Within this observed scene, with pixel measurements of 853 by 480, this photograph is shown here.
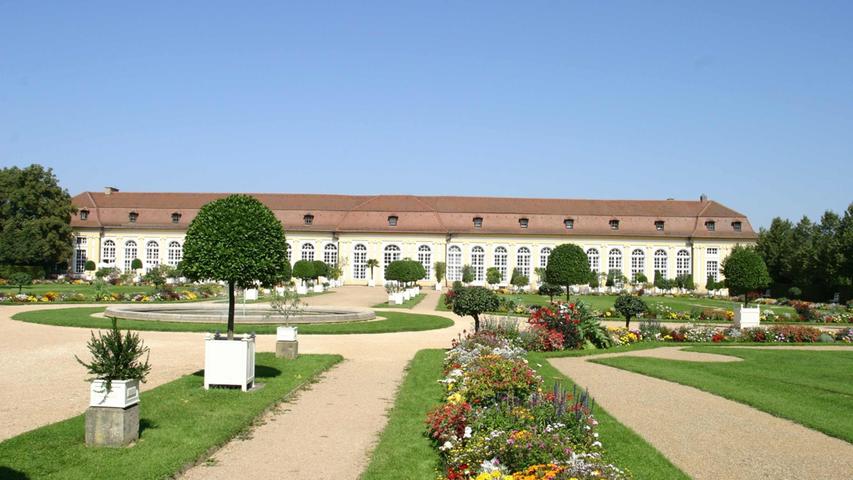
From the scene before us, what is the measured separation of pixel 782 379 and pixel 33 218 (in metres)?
53.8

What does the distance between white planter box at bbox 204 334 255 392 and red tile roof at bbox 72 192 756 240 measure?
51.1 meters

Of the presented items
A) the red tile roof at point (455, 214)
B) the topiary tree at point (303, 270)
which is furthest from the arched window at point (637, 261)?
the topiary tree at point (303, 270)

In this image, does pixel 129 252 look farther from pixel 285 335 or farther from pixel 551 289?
pixel 285 335

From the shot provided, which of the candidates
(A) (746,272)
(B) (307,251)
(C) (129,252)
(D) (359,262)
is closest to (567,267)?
(A) (746,272)

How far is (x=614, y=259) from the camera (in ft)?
203

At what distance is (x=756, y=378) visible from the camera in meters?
12.1

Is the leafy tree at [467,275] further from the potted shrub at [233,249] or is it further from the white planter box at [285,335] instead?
the potted shrub at [233,249]

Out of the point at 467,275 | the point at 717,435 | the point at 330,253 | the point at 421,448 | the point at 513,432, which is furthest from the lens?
the point at 330,253

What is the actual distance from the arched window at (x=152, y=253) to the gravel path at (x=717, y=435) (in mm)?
57383

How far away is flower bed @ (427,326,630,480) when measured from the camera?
17.8 ft

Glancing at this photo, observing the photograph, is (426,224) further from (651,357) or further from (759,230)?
(651,357)

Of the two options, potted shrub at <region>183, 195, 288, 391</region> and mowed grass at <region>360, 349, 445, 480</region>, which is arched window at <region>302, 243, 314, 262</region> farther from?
potted shrub at <region>183, 195, 288, 391</region>

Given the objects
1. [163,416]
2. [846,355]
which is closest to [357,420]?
[163,416]

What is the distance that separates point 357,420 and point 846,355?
1218 cm
